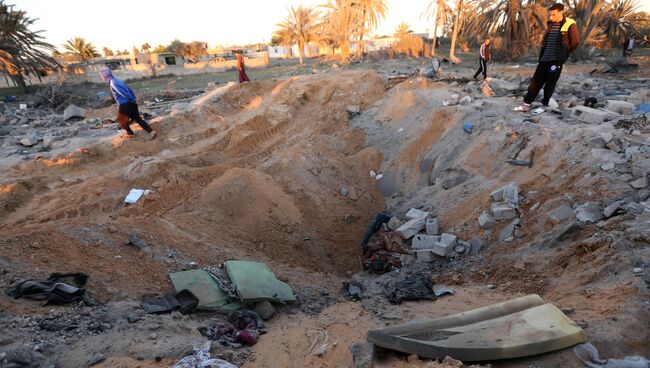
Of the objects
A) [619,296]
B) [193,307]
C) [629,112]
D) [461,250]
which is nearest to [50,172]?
[193,307]

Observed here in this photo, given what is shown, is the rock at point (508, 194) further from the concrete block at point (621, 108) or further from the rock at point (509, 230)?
the concrete block at point (621, 108)

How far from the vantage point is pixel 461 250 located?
14.6ft

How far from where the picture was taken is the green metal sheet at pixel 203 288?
11.0 ft

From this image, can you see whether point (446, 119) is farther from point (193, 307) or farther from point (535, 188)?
point (193, 307)

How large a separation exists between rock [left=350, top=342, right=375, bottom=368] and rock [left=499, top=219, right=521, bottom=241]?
2670 mm

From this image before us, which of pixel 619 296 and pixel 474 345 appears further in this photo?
pixel 619 296

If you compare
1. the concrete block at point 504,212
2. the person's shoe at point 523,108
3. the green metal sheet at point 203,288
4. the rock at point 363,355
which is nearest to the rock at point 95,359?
the green metal sheet at point 203,288

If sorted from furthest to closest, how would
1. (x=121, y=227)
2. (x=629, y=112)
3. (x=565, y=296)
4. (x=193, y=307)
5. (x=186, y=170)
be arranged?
(x=186, y=170) < (x=629, y=112) < (x=121, y=227) < (x=193, y=307) < (x=565, y=296)

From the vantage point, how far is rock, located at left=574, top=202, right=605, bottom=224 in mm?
3646

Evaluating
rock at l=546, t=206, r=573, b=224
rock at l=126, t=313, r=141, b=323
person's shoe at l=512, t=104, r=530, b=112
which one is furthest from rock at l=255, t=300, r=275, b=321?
person's shoe at l=512, t=104, r=530, b=112

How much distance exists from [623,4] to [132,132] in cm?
2304

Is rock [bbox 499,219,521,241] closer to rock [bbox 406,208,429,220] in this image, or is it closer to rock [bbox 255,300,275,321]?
rock [bbox 406,208,429,220]

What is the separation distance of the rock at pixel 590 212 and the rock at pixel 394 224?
86.1 inches

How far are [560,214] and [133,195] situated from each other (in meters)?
5.69
